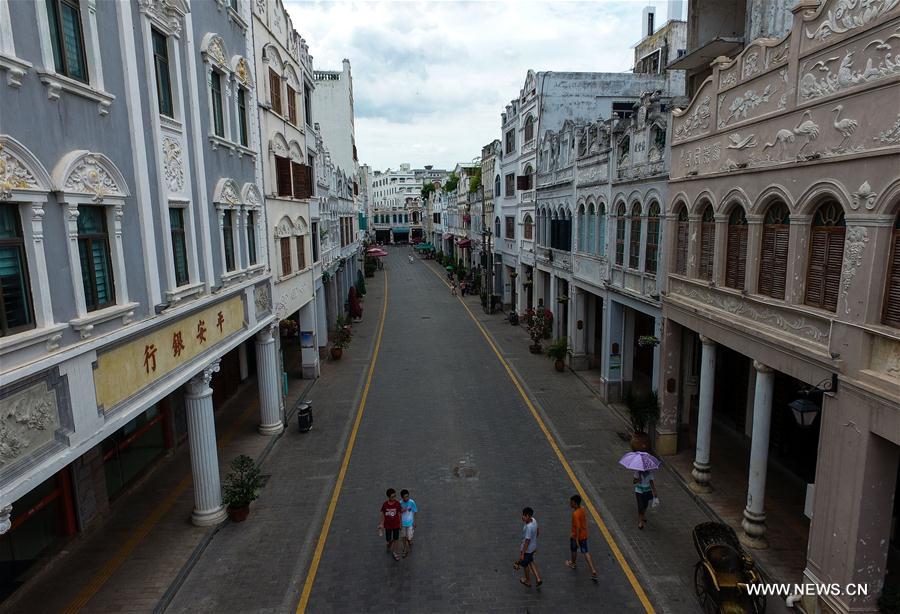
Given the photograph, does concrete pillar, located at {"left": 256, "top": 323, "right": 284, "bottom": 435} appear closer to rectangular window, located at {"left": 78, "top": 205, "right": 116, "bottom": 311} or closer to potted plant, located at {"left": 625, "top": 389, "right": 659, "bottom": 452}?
rectangular window, located at {"left": 78, "top": 205, "right": 116, "bottom": 311}

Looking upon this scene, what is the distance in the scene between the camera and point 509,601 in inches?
368

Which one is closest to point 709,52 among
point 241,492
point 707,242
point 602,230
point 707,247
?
point 707,242

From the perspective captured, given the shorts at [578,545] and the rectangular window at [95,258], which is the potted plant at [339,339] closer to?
the shorts at [578,545]

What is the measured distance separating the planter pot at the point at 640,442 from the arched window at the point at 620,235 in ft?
18.2

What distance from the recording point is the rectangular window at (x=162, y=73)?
9688 millimetres

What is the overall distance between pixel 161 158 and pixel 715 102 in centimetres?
1111

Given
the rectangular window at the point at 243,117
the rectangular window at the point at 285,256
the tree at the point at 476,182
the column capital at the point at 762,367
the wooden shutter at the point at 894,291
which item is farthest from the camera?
the tree at the point at 476,182

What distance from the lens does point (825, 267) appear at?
8.86 meters

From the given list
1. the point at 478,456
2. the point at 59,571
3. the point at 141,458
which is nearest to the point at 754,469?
the point at 478,456

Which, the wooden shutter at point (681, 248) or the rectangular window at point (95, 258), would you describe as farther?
the wooden shutter at point (681, 248)

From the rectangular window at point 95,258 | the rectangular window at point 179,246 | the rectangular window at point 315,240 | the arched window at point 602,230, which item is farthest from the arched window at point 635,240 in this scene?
the rectangular window at point 95,258

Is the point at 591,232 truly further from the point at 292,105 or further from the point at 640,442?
the point at 292,105

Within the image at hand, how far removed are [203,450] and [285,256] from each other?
8104 millimetres

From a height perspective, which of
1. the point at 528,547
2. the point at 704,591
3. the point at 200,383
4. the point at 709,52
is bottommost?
the point at 704,591
